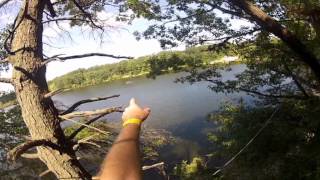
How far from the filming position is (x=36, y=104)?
3.45m

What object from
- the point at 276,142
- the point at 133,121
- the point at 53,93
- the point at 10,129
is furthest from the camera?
the point at 276,142

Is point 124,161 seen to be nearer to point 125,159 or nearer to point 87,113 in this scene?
point 125,159

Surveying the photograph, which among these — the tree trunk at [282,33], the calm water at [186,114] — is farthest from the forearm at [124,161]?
the calm water at [186,114]

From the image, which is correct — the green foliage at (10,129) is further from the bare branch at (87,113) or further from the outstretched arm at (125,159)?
the outstretched arm at (125,159)

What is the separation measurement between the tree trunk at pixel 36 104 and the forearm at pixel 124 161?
2191 mm

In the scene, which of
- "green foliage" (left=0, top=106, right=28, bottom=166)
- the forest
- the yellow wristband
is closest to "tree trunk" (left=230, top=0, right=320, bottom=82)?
the forest

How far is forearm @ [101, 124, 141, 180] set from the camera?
4.00 ft

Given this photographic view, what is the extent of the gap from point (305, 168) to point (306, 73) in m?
3.18

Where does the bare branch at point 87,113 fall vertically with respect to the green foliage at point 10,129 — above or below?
above

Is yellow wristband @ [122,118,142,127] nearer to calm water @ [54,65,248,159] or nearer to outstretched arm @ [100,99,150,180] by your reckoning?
outstretched arm @ [100,99,150,180]

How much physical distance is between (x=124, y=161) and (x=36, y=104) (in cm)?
240

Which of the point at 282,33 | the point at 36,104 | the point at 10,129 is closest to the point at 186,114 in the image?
the point at 10,129

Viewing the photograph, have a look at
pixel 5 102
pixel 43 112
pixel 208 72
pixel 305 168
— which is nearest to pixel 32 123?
pixel 43 112

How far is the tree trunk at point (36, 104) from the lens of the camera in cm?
345
